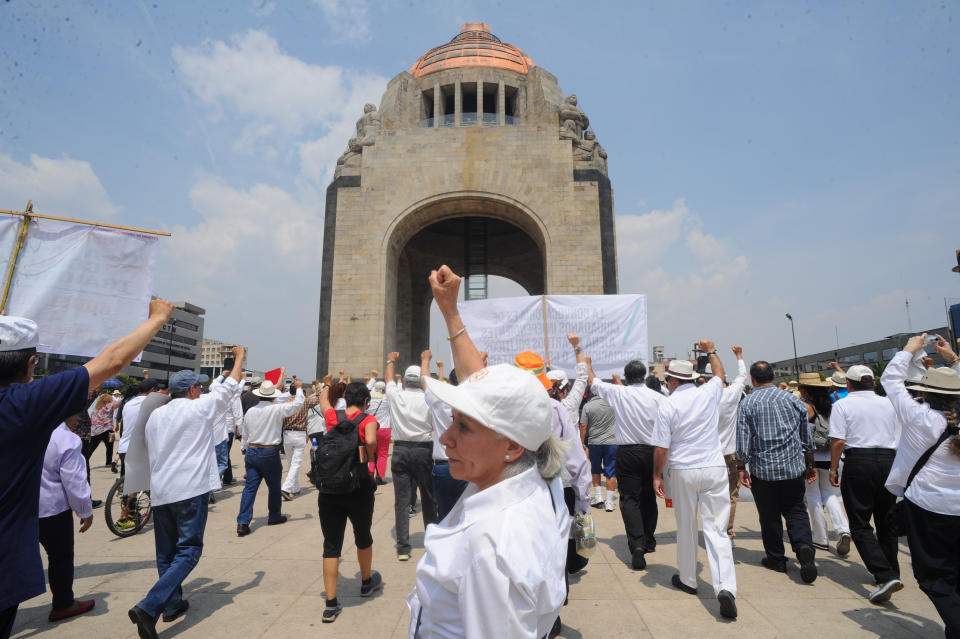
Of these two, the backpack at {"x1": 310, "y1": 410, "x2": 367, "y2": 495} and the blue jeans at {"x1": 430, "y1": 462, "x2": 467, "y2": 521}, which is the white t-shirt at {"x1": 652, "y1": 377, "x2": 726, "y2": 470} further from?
the backpack at {"x1": 310, "y1": 410, "x2": 367, "y2": 495}

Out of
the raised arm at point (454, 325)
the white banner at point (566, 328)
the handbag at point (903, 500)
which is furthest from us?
the white banner at point (566, 328)

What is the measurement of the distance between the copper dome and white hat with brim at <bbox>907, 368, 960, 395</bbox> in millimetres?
21273

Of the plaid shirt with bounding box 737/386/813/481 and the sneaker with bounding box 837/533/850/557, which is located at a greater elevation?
the plaid shirt with bounding box 737/386/813/481

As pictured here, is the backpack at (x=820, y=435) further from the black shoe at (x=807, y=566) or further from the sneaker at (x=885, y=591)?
the sneaker at (x=885, y=591)

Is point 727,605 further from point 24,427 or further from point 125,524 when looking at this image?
point 125,524

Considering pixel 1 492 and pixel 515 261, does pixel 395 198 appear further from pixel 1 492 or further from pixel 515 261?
pixel 1 492

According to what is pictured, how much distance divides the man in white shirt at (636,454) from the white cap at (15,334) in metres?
Answer: 4.28

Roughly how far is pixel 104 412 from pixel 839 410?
37.6 feet

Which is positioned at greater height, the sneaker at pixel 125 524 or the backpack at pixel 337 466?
the backpack at pixel 337 466

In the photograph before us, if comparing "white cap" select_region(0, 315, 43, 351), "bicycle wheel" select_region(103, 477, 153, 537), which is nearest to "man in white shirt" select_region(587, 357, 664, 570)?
"white cap" select_region(0, 315, 43, 351)

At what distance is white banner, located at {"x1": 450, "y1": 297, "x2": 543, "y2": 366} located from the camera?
8.98m

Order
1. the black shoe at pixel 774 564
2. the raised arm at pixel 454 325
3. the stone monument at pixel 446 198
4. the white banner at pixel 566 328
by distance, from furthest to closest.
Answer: the stone monument at pixel 446 198 < the white banner at pixel 566 328 < the black shoe at pixel 774 564 < the raised arm at pixel 454 325

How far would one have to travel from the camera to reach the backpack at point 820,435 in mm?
5543

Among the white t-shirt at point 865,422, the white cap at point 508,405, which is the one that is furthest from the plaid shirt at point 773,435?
the white cap at point 508,405
